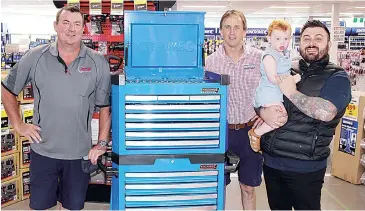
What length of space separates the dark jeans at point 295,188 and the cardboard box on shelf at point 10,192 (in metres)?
2.81

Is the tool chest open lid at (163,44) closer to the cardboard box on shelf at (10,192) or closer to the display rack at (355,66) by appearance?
the cardboard box on shelf at (10,192)

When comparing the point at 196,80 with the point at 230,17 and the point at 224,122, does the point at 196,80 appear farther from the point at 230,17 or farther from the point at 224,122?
the point at 230,17

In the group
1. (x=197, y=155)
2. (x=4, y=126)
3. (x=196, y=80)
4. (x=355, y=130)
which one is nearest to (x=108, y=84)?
(x=196, y=80)

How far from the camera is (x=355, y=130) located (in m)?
5.07

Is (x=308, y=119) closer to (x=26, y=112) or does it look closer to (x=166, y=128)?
(x=166, y=128)

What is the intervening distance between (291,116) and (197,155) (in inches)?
24.1

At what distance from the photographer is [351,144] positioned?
5.11 m

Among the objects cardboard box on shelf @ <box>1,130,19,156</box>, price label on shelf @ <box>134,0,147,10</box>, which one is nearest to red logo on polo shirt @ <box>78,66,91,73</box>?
price label on shelf @ <box>134,0,147,10</box>

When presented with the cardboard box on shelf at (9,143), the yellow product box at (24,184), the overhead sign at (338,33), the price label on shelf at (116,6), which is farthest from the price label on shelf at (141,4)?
the overhead sign at (338,33)

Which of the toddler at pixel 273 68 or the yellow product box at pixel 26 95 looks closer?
the toddler at pixel 273 68

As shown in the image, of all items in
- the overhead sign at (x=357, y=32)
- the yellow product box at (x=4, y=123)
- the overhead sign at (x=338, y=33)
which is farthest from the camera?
the overhead sign at (x=357, y=32)

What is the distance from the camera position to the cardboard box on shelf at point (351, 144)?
4969 millimetres

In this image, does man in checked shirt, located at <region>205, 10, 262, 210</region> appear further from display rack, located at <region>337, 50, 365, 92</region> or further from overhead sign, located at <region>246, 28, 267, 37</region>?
overhead sign, located at <region>246, 28, 267, 37</region>

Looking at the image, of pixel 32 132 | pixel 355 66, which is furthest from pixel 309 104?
pixel 355 66
